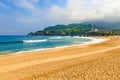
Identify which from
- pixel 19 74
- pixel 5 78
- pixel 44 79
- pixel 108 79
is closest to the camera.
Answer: pixel 108 79

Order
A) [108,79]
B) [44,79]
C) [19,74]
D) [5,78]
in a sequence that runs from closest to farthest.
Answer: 1. [108,79]
2. [44,79]
3. [5,78]
4. [19,74]

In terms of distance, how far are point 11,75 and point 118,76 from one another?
698 centimetres

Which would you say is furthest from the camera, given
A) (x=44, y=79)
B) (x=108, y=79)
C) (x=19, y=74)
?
(x=19, y=74)

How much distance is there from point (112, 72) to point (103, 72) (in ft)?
1.78

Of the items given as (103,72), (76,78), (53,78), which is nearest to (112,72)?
(103,72)

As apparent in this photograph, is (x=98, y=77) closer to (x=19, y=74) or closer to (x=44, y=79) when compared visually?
(x=44, y=79)

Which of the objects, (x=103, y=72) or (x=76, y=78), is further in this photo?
(x=103, y=72)

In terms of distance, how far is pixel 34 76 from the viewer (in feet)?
43.3

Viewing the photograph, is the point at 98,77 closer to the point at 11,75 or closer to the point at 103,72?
the point at 103,72

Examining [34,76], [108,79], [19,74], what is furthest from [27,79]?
[108,79]

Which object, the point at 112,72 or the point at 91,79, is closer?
the point at 91,79

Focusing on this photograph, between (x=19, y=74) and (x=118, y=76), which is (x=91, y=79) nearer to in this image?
(x=118, y=76)

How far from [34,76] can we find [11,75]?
5.59 ft

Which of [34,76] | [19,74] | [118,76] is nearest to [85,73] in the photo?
[118,76]
